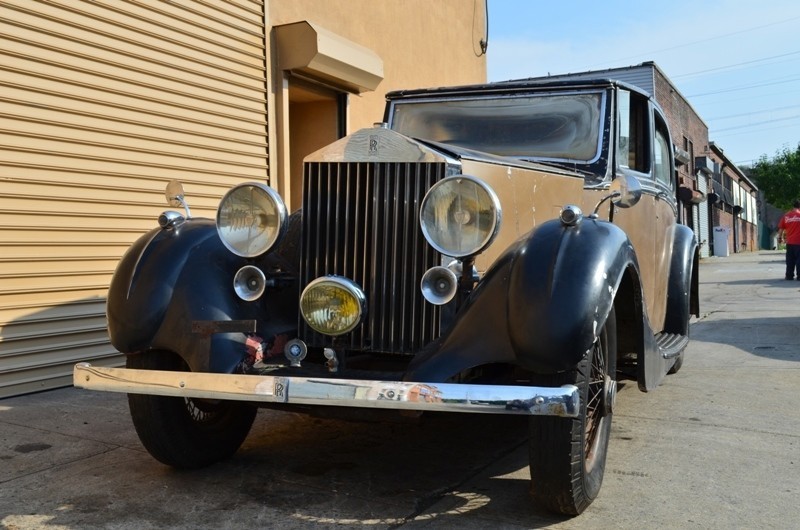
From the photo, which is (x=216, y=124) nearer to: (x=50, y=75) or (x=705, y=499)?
(x=50, y=75)

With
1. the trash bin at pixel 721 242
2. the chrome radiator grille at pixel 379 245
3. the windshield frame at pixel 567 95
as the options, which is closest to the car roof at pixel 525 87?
the windshield frame at pixel 567 95

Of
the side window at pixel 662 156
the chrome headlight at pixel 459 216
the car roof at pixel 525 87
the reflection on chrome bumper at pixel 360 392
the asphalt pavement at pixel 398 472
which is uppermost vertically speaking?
the car roof at pixel 525 87

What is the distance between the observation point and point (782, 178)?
49844mm

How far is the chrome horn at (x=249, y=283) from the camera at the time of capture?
3285 mm

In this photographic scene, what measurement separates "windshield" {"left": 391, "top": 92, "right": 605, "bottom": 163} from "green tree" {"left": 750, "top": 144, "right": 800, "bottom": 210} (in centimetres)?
4976

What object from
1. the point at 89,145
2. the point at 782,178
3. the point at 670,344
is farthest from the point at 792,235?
the point at 782,178

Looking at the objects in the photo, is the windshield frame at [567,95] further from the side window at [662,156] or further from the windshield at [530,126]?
the side window at [662,156]

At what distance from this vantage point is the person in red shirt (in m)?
13.9

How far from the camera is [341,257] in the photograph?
3.25 metres

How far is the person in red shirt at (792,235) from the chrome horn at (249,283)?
1283 cm

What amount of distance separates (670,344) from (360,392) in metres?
2.61

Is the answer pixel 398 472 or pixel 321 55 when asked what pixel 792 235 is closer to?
pixel 321 55

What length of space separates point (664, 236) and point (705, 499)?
7.70ft

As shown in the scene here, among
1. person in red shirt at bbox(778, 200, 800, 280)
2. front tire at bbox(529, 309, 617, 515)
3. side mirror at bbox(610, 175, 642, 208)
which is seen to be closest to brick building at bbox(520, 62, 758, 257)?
person in red shirt at bbox(778, 200, 800, 280)
